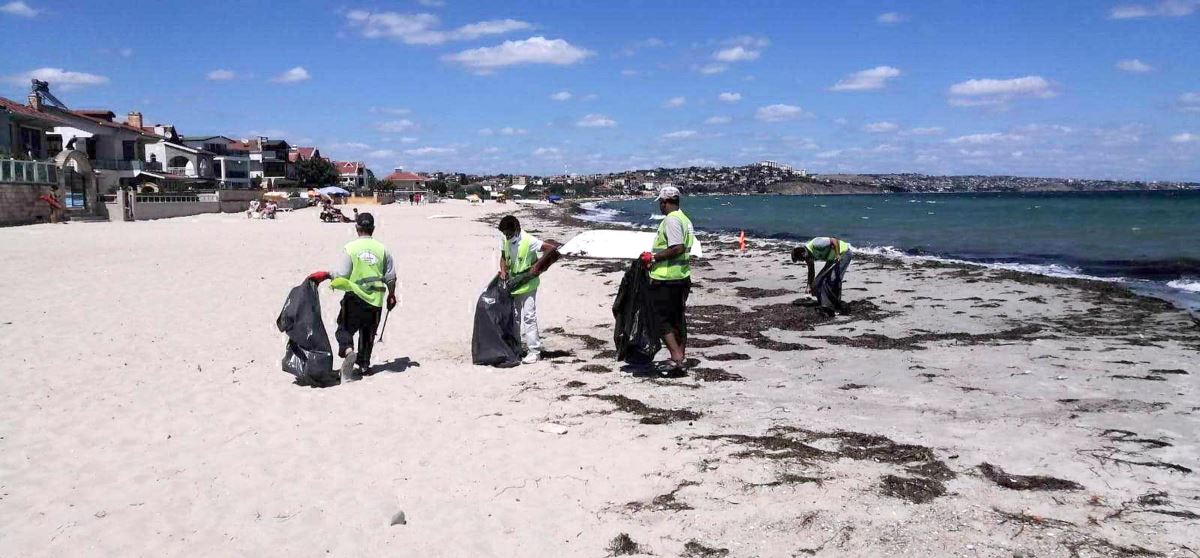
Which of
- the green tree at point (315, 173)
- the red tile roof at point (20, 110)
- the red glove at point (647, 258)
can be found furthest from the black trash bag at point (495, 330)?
the green tree at point (315, 173)

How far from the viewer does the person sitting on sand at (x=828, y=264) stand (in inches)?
419

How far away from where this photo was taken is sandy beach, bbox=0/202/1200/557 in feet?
13.0

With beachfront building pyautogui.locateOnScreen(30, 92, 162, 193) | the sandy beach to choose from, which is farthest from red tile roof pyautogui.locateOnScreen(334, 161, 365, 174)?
the sandy beach

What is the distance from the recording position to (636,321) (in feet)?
24.3

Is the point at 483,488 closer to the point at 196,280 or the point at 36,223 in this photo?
the point at 196,280

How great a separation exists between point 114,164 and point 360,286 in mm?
45170

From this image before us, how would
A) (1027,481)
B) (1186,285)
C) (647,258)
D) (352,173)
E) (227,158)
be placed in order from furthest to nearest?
(352,173) → (227,158) → (1186,285) → (647,258) → (1027,481)

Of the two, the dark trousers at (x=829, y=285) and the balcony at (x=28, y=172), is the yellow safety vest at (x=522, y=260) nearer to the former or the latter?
the dark trousers at (x=829, y=285)

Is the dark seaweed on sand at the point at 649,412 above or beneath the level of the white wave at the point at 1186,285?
above

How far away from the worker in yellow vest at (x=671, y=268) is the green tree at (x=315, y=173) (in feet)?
272

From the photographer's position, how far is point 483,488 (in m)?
4.57

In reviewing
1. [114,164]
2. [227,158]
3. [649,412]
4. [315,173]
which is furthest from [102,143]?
[649,412]

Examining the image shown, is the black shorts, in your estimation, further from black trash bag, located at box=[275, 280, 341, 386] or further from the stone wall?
the stone wall

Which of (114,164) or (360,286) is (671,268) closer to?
(360,286)
